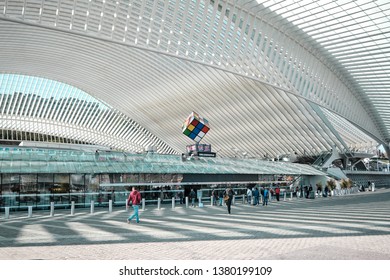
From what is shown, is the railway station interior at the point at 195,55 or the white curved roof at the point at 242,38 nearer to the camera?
the railway station interior at the point at 195,55

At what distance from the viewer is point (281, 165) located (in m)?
43.8

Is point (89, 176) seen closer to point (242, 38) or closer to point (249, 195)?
point (249, 195)

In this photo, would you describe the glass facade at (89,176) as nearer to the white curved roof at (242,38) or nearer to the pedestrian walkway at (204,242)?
the white curved roof at (242,38)

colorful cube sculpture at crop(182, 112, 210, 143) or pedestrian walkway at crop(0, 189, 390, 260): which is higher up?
colorful cube sculpture at crop(182, 112, 210, 143)

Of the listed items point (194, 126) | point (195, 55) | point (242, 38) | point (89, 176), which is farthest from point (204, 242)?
point (194, 126)

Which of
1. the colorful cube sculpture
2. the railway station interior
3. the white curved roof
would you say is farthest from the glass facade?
the white curved roof

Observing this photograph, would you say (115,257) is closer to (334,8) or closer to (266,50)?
(334,8)

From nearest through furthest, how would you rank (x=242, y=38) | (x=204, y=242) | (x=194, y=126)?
(x=204, y=242), (x=242, y=38), (x=194, y=126)

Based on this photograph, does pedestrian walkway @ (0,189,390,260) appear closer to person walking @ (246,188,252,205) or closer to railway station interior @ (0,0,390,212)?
railway station interior @ (0,0,390,212)

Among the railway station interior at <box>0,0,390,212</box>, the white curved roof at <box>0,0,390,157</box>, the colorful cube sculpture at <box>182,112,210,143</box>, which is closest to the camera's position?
the railway station interior at <box>0,0,390,212</box>

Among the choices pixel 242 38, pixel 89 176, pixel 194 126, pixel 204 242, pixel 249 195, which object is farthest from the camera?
pixel 194 126

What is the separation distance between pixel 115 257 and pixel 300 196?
32175 mm

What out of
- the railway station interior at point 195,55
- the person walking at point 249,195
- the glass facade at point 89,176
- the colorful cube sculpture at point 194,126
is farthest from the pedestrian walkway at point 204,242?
the colorful cube sculpture at point 194,126
